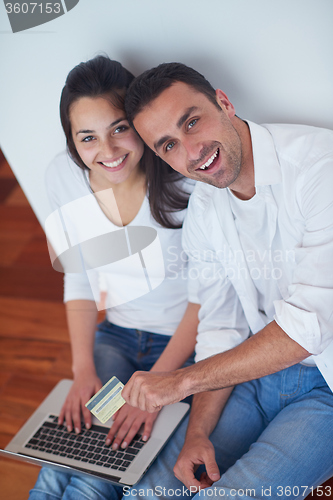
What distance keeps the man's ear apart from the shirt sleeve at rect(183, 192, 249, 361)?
24cm

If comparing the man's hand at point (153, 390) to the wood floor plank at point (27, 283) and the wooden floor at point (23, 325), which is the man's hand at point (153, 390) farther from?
the wood floor plank at point (27, 283)

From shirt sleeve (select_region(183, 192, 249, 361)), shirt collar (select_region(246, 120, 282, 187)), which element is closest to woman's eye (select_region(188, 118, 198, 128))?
shirt collar (select_region(246, 120, 282, 187))

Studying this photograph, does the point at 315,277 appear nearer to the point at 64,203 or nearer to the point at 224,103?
the point at 224,103

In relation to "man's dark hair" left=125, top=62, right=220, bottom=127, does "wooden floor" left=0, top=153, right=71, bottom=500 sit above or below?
below

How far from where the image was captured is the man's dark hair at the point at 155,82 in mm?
898

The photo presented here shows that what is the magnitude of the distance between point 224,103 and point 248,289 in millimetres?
397

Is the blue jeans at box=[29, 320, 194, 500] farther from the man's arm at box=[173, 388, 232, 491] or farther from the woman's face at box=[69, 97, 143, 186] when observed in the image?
the woman's face at box=[69, 97, 143, 186]

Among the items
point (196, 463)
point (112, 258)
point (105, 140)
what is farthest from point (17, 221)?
point (196, 463)

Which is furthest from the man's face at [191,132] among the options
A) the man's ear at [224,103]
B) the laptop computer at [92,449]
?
the laptop computer at [92,449]

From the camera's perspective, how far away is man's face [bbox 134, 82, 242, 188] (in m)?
0.92

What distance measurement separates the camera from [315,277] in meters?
0.88

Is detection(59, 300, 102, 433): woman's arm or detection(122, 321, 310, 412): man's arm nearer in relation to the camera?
detection(122, 321, 310, 412): man's arm

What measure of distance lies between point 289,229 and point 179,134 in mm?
282

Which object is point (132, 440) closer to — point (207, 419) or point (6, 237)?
point (207, 419)
